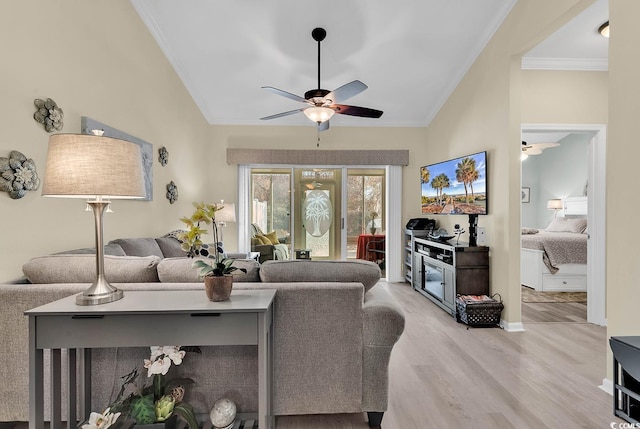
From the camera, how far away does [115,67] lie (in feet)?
9.34

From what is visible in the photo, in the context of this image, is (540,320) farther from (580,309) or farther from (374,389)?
(374,389)

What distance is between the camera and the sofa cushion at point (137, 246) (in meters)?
2.66

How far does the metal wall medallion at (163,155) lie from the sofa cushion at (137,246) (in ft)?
3.56

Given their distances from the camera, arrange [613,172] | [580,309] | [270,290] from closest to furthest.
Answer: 1. [270,290]
2. [613,172]
3. [580,309]

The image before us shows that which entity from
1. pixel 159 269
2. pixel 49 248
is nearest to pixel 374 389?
pixel 159 269

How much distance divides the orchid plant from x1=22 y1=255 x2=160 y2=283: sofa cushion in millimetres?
408

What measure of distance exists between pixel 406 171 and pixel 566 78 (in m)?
2.44

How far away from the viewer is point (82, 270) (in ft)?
5.42

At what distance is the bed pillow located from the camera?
536 centimetres

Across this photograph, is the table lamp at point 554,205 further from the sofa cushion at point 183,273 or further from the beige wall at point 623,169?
the sofa cushion at point 183,273

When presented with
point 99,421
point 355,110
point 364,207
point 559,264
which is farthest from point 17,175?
point 559,264

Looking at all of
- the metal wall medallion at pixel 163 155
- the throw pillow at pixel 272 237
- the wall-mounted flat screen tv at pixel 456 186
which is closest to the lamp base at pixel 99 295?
the metal wall medallion at pixel 163 155

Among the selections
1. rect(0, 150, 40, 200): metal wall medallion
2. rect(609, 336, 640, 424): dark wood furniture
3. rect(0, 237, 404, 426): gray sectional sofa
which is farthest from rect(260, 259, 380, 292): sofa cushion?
rect(0, 150, 40, 200): metal wall medallion

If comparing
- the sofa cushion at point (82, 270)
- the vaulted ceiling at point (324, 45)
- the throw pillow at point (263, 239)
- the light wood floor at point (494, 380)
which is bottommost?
the light wood floor at point (494, 380)
